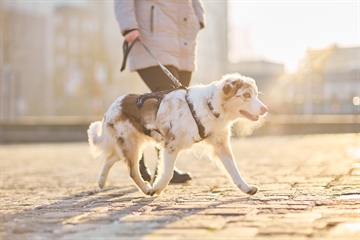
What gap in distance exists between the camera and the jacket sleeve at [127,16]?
19.9 ft

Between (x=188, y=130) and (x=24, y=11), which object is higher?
(x=24, y=11)

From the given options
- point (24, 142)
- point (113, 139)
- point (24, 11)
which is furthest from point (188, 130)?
point (24, 11)

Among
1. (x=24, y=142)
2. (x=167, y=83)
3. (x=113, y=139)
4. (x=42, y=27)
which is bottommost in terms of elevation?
(x=24, y=142)

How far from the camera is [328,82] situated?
35000 millimetres

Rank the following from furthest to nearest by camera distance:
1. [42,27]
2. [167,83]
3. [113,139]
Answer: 1. [42,27]
2. [167,83]
3. [113,139]

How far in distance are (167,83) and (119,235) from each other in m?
3.29

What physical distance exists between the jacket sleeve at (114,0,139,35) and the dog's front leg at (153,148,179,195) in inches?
65.4

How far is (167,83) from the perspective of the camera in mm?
6398

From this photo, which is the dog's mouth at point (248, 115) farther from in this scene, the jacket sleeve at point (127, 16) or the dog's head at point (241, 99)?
the jacket sleeve at point (127, 16)

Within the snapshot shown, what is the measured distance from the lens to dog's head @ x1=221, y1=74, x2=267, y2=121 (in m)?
4.85

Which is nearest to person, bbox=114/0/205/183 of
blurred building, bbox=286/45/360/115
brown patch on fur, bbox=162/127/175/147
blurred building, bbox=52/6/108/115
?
brown patch on fur, bbox=162/127/175/147

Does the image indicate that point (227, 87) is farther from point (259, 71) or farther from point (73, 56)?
A: point (73, 56)

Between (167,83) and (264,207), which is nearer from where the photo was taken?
(264,207)

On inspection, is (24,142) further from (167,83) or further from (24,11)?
(24,11)
